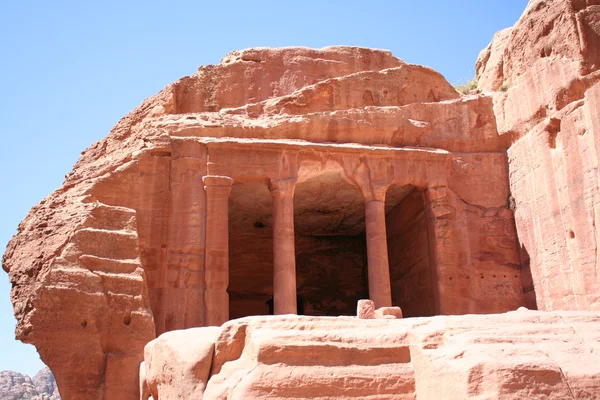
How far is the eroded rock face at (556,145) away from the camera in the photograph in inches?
515

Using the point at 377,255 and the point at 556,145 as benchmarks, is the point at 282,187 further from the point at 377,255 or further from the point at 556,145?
the point at 556,145

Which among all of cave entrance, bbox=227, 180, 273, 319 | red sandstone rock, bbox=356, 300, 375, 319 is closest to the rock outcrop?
cave entrance, bbox=227, 180, 273, 319

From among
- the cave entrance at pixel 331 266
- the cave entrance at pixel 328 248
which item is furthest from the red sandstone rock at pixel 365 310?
the cave entrance at pixel 331 266

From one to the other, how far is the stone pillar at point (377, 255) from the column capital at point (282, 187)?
1832 mm

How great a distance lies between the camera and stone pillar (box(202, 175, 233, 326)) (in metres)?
13.7

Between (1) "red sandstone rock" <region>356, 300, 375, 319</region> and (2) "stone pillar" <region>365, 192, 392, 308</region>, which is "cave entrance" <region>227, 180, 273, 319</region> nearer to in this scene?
(2) "stone pillar" <region>365, 192, 392, 308</region>

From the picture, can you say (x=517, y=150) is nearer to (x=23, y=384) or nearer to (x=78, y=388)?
(x=78, y=388)

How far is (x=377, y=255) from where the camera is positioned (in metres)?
15.1

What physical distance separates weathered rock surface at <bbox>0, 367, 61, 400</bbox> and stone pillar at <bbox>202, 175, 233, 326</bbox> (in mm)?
35773

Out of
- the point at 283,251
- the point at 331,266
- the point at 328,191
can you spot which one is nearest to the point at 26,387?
the point at 331,266

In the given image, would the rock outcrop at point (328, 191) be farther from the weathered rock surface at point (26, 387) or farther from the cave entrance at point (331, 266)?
the weathered rock surface at point (26, 387)

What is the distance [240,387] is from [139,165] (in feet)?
29.5

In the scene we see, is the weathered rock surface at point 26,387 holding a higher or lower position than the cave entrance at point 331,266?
lower

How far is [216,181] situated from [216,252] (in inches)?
62.3
